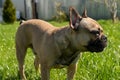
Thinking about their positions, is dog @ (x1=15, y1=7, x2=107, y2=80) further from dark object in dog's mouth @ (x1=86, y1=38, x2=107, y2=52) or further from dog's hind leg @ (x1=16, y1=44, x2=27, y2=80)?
dog's hind leg @ (x1=16, y1=44, x2=27, y2=80)

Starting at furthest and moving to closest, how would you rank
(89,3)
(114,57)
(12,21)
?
(89,3) → (12,21) → (114,57)

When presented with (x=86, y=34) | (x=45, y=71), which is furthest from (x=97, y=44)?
(x=45, y=71)

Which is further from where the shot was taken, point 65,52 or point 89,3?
point 89,3

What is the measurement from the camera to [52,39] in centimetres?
547

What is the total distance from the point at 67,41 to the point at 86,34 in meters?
0.40

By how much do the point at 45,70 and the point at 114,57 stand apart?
1.89 metres

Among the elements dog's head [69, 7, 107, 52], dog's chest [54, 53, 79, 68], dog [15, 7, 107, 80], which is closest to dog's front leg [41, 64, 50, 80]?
dog [15, 7, 107, 80]

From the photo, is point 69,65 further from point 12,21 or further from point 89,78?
point 12,21

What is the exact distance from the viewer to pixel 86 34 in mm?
4977

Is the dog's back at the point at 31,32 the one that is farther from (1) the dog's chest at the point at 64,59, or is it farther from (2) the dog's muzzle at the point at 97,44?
(2) the dog's muzzle at the point at 97,44

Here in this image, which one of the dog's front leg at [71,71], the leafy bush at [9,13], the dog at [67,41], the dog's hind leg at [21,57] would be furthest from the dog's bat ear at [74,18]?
the leafy bush at [9,13]

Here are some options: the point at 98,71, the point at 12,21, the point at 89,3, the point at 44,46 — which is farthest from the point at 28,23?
the point at 89,3

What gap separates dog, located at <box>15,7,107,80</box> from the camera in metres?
4.99

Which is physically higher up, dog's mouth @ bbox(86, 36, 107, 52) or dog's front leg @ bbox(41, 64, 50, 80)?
dog's mouth @ bbox(86, 36, 107, 52)
